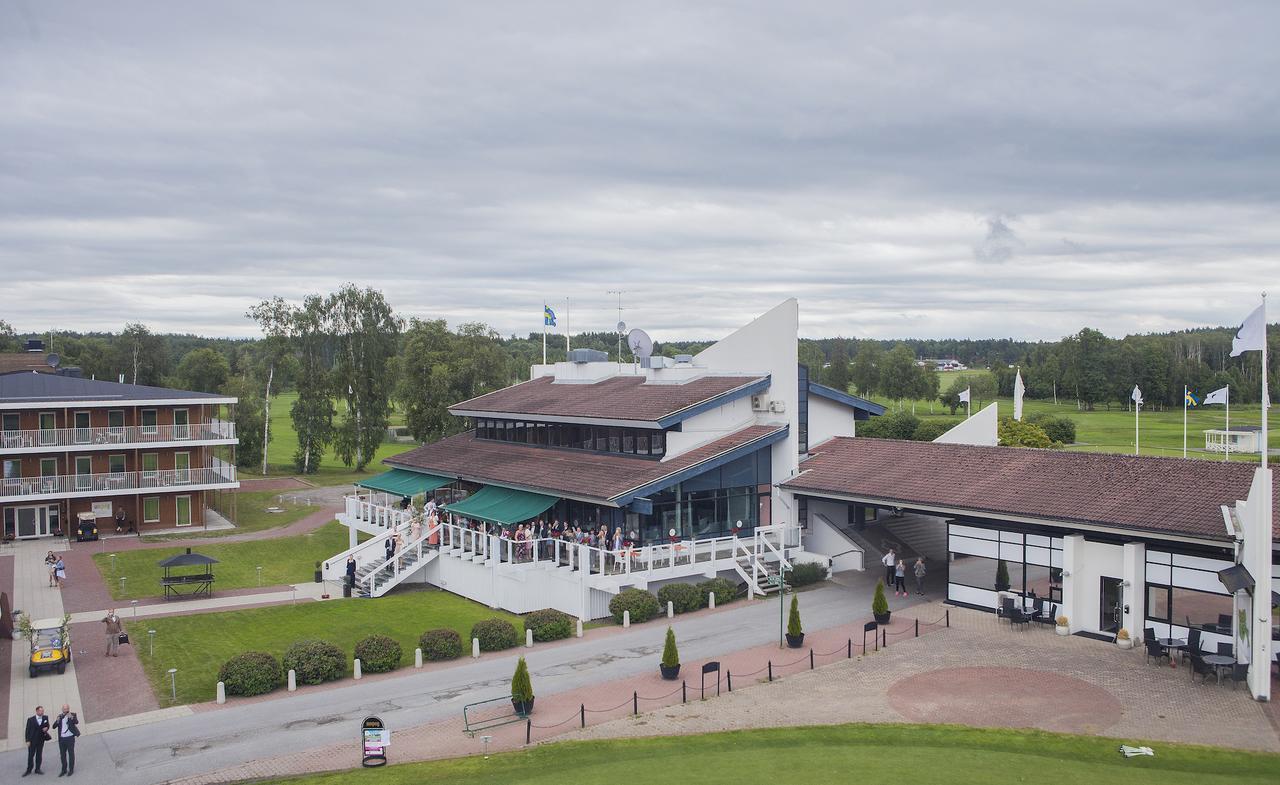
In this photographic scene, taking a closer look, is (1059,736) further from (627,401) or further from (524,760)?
(627,401)

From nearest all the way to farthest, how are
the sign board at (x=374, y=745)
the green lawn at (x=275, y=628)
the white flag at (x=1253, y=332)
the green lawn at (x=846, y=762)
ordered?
the green lawn at (x=846, y=762), the sign board at (x=374, y=745), the white flag at (x=1253, y=332), the green lawn at (x=275, y=628)

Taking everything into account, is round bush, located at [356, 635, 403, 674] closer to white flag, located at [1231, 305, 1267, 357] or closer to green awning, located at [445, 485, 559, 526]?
green awning, located at [445, 485, 559, 526]

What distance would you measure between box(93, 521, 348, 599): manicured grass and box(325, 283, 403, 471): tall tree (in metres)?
21.4

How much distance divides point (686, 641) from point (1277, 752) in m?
13.7

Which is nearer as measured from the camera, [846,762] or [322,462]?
[846,762]

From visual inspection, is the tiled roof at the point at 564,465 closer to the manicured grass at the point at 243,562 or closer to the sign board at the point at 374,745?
the manicured grass at the point at 243,562

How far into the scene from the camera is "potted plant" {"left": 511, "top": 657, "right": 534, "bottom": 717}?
20859mm

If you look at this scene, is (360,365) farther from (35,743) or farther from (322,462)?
(35,743)

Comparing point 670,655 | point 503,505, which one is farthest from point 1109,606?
point 503,505

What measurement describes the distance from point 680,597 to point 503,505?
8.79 m

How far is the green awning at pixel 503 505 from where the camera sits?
33.9m

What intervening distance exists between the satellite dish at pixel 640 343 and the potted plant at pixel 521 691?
22.3m

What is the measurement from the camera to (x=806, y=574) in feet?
109

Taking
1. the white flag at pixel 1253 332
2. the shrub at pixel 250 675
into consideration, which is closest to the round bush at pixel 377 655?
the shrub at pixel 250 675
